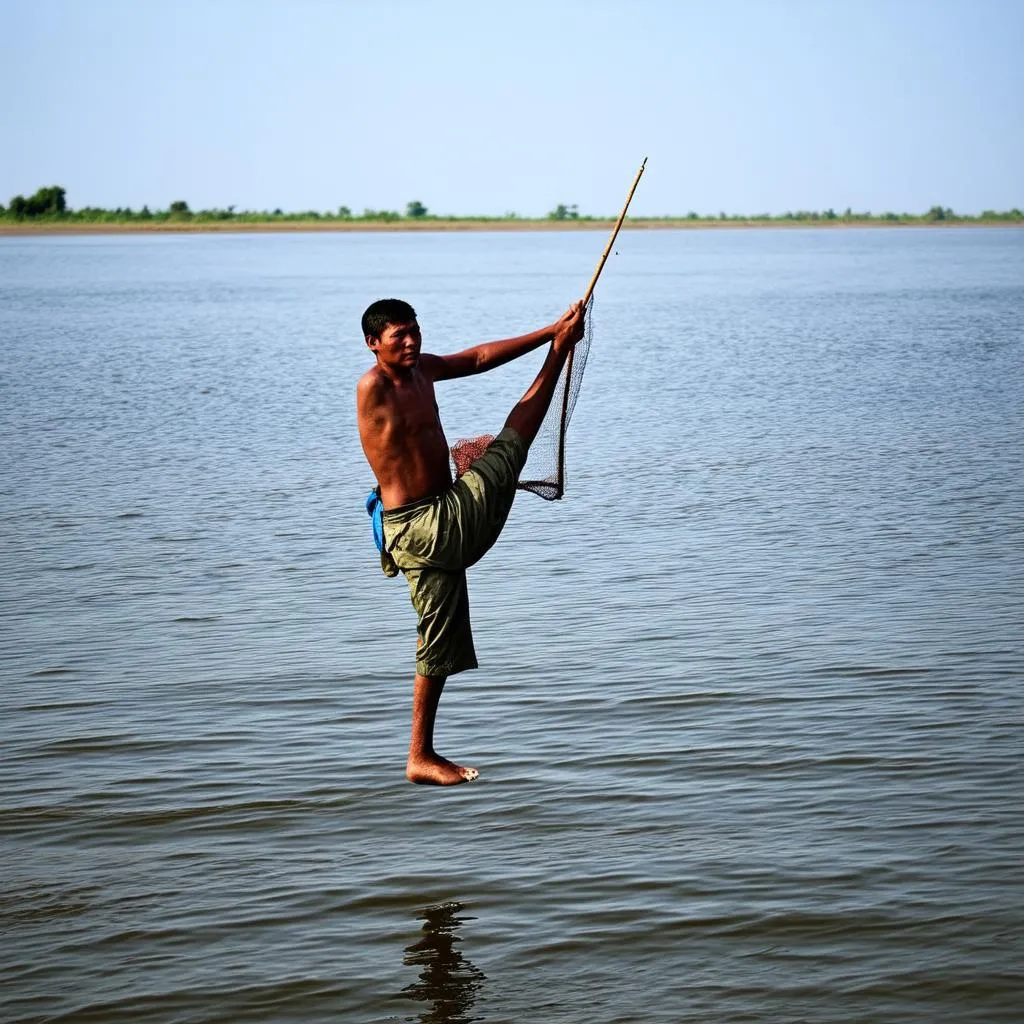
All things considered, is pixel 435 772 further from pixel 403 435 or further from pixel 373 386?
pixel 373 386

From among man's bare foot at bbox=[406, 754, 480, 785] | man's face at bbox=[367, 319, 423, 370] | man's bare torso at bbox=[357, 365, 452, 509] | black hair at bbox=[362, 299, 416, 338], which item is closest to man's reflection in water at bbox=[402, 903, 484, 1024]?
man's bare foot at bbox=[406, 754, 480, 785]

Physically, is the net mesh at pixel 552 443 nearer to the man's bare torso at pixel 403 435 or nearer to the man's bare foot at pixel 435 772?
the man's bare torso at pixel 403 435

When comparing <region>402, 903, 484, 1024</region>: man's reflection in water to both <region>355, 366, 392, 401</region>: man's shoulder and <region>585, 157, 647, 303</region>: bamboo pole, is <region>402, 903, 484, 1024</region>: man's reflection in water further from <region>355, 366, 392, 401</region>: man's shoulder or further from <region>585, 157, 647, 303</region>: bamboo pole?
<region>585, 157, 647, 303</region>: bamboo pole

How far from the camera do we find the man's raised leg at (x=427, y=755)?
20.5ft

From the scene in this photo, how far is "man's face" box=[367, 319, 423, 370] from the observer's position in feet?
18.9

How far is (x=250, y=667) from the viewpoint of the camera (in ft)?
29.6

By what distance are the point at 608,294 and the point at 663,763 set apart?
45.8 metres

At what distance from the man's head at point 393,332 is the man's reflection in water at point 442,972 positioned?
1.90m

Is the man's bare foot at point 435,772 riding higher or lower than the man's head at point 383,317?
lower

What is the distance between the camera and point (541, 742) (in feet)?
25.2

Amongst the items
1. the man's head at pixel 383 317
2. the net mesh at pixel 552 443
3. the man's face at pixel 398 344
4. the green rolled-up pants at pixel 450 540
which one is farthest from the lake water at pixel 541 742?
the man's head at pixel 383 317

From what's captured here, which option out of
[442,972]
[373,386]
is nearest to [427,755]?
[442,972]

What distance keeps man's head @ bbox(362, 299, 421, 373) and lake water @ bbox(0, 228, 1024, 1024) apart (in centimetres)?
190

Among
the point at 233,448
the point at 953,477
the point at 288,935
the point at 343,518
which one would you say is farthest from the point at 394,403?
the point at 233,448
